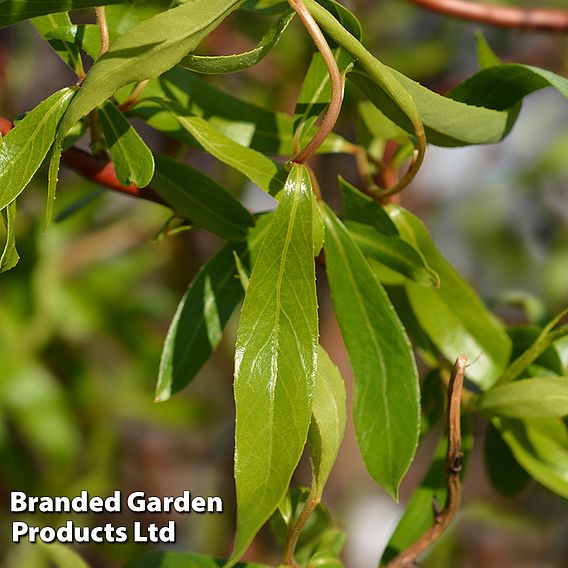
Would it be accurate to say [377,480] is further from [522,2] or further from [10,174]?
[522,2]

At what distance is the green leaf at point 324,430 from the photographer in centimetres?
→ 30

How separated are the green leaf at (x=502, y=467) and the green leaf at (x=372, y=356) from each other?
4.8 inches

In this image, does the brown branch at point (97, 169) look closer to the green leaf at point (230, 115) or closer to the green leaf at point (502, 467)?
the green leaf at point (230, 115)

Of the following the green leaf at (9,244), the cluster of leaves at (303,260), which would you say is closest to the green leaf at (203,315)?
the cluster of leaves at (303,260)

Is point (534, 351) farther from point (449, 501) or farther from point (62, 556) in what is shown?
point (62, 556)

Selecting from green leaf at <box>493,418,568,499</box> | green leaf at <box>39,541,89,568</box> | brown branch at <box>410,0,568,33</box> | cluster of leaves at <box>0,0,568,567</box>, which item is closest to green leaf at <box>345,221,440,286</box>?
cluster of leaves at <box>0,0,568,567</box>

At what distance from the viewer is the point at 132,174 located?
0.31 meters

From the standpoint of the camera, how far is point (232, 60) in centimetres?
28

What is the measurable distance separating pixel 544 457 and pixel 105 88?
0.94 ft

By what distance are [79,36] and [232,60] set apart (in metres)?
0.08

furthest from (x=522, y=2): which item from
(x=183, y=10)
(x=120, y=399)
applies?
(x=183, y=10)

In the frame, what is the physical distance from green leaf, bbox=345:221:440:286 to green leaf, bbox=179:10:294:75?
11 cm

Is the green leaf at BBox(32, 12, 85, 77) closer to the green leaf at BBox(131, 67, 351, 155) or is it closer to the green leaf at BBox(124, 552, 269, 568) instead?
the green leaf at BBox(131, 67, 351, 155)

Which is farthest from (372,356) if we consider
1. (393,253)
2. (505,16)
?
(505,16)
